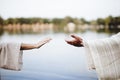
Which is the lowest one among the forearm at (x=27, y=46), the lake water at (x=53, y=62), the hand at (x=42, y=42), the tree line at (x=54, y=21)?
the lake water at (x=53, y=62)

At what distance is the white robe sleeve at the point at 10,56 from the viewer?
2146 mm

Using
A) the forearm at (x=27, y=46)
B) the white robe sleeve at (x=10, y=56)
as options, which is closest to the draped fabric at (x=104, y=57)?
the forearm at (x=27, y=46)

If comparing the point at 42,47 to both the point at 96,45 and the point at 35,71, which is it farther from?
the point at 96,45

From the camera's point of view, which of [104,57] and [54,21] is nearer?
[104,57]

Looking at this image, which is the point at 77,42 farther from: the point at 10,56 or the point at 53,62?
the point at 10,56

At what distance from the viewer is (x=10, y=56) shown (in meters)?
2.15

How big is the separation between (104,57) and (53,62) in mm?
459

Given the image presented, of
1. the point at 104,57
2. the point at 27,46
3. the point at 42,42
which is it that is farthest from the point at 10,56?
the point at 104,57

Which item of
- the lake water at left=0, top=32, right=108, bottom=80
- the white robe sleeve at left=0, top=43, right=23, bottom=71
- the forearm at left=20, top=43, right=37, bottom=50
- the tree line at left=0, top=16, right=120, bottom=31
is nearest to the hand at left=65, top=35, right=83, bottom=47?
the lake water at left=0, top=32, right=108, bottom=80

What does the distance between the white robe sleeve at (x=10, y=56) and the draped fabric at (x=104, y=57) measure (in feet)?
2.00

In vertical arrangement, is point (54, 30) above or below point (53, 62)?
above

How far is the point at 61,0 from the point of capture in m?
2.26

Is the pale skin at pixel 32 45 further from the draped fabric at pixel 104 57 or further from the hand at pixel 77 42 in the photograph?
the draped fabric at pixel 104 57

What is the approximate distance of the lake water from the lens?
86.7 inches
